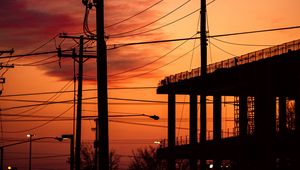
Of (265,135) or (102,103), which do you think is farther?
(265,135)

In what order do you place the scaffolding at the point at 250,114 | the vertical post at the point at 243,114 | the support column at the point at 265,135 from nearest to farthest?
the support column at the point at 265,135 → the vertical post at the point at 243,114 → the scaffolding at the point at 250,114

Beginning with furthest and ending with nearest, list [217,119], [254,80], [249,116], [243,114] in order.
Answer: [249,116]
[243,114]
[217,119]
[254,80]

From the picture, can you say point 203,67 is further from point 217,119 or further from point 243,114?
A: point 243,114

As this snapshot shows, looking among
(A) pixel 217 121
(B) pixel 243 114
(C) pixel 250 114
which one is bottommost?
(A) pixel 217 121

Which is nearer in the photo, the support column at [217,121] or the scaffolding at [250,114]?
the support column at [217,121]

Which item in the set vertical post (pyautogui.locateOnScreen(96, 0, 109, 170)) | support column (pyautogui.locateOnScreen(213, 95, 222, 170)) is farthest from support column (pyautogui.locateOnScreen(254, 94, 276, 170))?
vertical post (pyautogui.locateOnScreen(96, 0, 109, 170))

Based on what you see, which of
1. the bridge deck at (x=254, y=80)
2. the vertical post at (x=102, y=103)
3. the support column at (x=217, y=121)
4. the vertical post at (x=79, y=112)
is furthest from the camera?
the support column at (x=217, y=121)

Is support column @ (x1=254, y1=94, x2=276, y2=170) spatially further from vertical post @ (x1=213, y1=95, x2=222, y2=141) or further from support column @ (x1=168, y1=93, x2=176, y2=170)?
support column @ (x1=168, y1=93, x2=176, y2=170)

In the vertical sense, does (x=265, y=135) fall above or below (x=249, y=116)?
below

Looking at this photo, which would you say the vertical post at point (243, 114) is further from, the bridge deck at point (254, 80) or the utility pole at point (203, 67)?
the utility pole at point (203, 67)

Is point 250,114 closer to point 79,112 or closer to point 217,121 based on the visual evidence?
point 217,121

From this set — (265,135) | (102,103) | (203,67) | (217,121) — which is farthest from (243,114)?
(102,103)

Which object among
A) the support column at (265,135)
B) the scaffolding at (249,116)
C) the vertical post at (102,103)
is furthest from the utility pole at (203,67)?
the scaffolding at (249,116)

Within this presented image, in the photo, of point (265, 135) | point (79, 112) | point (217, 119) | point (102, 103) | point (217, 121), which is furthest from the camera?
point (217, 119)
